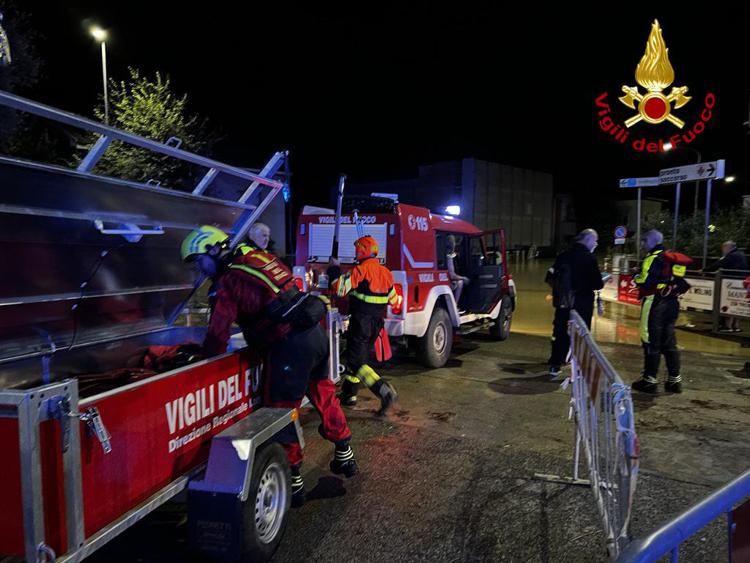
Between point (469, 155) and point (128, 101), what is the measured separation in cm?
2661

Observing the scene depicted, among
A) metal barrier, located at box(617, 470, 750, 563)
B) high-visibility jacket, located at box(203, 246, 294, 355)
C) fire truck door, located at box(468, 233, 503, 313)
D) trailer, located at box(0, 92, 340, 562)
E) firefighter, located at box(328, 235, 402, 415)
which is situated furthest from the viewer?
fire truck door, located at box(468, 233, 503, 313)

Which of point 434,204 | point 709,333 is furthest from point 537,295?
point 434,204

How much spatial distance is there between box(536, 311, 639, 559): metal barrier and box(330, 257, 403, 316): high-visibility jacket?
1.96 metres

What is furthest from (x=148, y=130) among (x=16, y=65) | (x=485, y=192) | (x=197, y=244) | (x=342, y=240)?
(x=485, y=192)

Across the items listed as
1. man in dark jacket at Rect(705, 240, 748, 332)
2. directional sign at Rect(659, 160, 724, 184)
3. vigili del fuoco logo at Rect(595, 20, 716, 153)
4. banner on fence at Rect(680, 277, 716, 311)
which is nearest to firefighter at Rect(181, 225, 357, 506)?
man in dark jacket at Rect(705, 240, 748, 332)

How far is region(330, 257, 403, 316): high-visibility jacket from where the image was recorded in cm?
524

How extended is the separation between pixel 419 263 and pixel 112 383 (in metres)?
4.44

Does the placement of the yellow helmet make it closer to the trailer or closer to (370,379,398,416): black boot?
the trailer

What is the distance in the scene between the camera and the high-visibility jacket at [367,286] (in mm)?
5242

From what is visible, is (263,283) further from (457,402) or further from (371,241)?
(457,402)

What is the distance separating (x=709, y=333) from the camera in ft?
32.8

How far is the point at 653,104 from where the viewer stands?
1508cm

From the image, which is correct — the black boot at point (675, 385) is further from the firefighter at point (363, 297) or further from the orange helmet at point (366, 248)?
the orange helmet at point (366, 248)

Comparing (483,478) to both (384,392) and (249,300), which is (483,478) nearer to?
(384,392)
